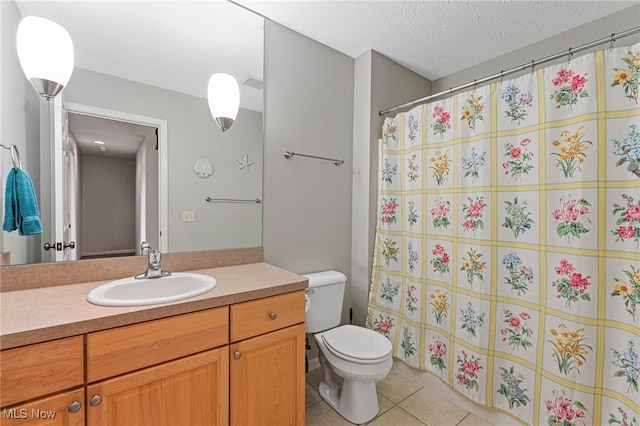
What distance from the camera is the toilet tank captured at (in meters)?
1.78

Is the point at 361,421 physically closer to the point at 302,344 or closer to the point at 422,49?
the point at 302,344

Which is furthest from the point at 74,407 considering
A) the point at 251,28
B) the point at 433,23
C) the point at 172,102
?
the point at 433,23

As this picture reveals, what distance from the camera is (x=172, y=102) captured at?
151 centimetres

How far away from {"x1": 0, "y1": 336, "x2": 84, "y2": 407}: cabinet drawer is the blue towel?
2.01 ft

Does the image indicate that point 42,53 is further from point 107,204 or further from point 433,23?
point 433,23

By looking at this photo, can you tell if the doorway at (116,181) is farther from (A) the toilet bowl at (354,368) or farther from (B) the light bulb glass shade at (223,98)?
(A) the toilet bowl at (354,368)

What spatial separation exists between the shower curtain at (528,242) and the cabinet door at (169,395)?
1351mm

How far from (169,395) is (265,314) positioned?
Result: 43 cm

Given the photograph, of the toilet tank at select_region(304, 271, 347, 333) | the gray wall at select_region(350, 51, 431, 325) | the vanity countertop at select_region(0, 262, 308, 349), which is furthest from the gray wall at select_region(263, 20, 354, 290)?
the vanity countertop at select_region(0, 262, 308, 349)

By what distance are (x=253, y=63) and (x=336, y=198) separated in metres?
1.06

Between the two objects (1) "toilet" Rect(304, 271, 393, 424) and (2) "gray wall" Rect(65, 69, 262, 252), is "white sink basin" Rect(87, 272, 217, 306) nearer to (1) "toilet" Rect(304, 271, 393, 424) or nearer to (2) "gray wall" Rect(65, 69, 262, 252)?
(2) "gray wall" Rect(65, 69, 262, 252)

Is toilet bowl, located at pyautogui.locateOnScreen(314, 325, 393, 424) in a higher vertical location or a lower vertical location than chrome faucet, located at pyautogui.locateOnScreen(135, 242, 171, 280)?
lower

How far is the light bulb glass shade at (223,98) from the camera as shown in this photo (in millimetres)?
1600

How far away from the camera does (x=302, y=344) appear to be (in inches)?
53.3
